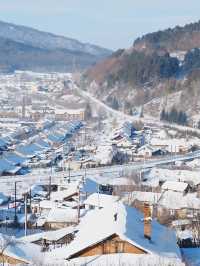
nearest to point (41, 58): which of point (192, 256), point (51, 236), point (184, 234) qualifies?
point (184, 234)

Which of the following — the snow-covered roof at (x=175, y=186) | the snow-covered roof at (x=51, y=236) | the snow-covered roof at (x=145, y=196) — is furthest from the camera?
the snow-covered roof at (x=175, y=186)

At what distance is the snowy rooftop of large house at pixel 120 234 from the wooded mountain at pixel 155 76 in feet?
67.9

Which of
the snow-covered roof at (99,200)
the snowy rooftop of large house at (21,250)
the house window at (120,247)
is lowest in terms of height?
the snow-covered roof at (99,200)

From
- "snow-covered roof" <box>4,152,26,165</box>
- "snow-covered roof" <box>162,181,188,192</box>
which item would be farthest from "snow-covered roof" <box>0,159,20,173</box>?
"snow-covered roof" <box>162,181,188,192</box>

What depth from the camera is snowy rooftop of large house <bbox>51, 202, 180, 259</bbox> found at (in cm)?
621

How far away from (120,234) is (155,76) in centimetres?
2908

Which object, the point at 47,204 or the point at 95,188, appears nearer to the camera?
the point at 47,204

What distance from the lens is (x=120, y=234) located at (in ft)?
20.3

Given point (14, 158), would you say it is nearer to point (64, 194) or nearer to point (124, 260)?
point (64, 194)

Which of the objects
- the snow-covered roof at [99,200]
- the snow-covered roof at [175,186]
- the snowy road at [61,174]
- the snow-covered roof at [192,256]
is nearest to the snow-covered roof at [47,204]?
the snow-covered roof at [99,200]

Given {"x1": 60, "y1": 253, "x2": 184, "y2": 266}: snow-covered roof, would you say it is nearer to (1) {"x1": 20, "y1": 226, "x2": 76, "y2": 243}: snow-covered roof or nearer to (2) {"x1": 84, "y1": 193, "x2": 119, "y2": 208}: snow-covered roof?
(1) {"x1": 20, "y1": 226, "x2": 76, "y2": 243}: snow-covered roof

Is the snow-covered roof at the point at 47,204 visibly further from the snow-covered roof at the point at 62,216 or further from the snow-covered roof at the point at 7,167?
the snow-covered roof at the point at 7,167

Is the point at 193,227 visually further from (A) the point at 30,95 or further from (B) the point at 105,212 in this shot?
(A) the point at 30,95

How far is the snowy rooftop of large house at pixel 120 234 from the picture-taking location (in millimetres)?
6211
